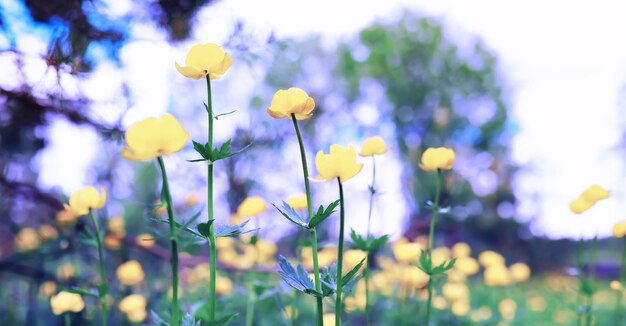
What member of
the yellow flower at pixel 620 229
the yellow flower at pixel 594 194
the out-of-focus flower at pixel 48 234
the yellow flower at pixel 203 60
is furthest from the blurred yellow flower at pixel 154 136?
the out-of-focus flower at pixel 48 234

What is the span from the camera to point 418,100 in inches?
457

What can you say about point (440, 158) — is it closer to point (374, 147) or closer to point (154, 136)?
point (374, 147)

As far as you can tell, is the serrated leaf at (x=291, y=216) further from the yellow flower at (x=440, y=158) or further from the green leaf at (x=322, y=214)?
the yellow flower at (x=440, y=158)

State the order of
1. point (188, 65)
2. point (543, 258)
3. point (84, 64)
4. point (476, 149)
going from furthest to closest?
point (476, 149) < point (543, 258) < point (84, 64) < point (188, 65)

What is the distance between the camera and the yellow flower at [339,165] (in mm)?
796

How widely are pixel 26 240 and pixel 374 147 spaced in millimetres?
2127

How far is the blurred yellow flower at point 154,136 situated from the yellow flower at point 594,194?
3.99 feet

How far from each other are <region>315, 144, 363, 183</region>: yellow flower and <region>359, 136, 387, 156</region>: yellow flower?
339 mm

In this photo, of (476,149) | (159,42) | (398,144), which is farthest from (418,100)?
(159,42)

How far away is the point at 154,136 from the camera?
68cm

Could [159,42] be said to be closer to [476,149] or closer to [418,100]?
[418,100]

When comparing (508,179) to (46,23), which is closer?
(46,23)

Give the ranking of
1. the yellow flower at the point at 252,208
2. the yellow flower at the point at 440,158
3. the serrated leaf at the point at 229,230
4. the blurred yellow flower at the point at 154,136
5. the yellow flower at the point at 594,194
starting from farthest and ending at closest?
the yellow flower at the point at 252,208 < the yellow flower at the point at 594,194 < the yellow flower at the point at 440,158 < the serrated leaf at the point at 229,230 < the blurred yellow flower at the point at 154,136

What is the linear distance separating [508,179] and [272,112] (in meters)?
12.0
